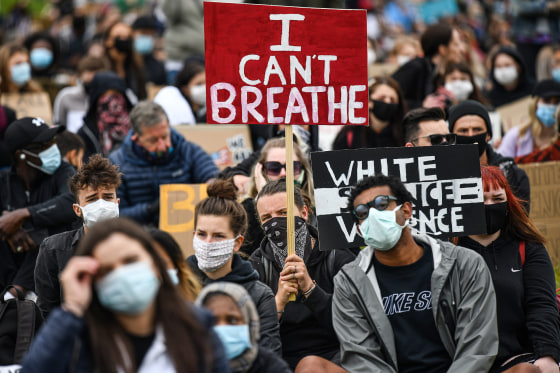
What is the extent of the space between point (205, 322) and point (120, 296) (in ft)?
1.35

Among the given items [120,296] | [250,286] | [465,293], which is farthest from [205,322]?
[465,293]

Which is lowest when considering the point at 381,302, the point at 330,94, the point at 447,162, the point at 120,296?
the point at 381,302

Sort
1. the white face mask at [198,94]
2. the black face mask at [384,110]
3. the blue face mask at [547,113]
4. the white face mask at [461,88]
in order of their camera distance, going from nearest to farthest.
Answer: the black face mask at [384,110] → the blue face mask at [547,113] → the white face mask at [461,88] → the white face mask at [198,94]

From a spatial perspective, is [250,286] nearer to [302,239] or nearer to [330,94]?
[302,239]

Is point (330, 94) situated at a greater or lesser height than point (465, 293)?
greater

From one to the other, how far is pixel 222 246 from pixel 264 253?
69 centimetres

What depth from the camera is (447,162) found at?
6434mm

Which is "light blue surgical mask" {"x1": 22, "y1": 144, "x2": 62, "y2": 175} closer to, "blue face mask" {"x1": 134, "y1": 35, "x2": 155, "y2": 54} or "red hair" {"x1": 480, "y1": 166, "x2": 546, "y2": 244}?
"red hair" {"x1": 480, "y1": 166, "x2": 546, "y2": 244}

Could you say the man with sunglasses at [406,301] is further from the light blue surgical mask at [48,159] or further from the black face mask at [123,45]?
the black face mask at [123,45]

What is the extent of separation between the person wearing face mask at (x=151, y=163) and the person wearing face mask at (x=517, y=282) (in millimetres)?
3297

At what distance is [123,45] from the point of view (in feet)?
40.6

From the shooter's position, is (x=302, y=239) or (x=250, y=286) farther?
(x=302, y=239)

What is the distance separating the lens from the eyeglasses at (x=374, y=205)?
548 cm

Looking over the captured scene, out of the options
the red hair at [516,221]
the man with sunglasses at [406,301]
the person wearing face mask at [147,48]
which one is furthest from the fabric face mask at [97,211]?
the person wearing face mask at [147,48]
